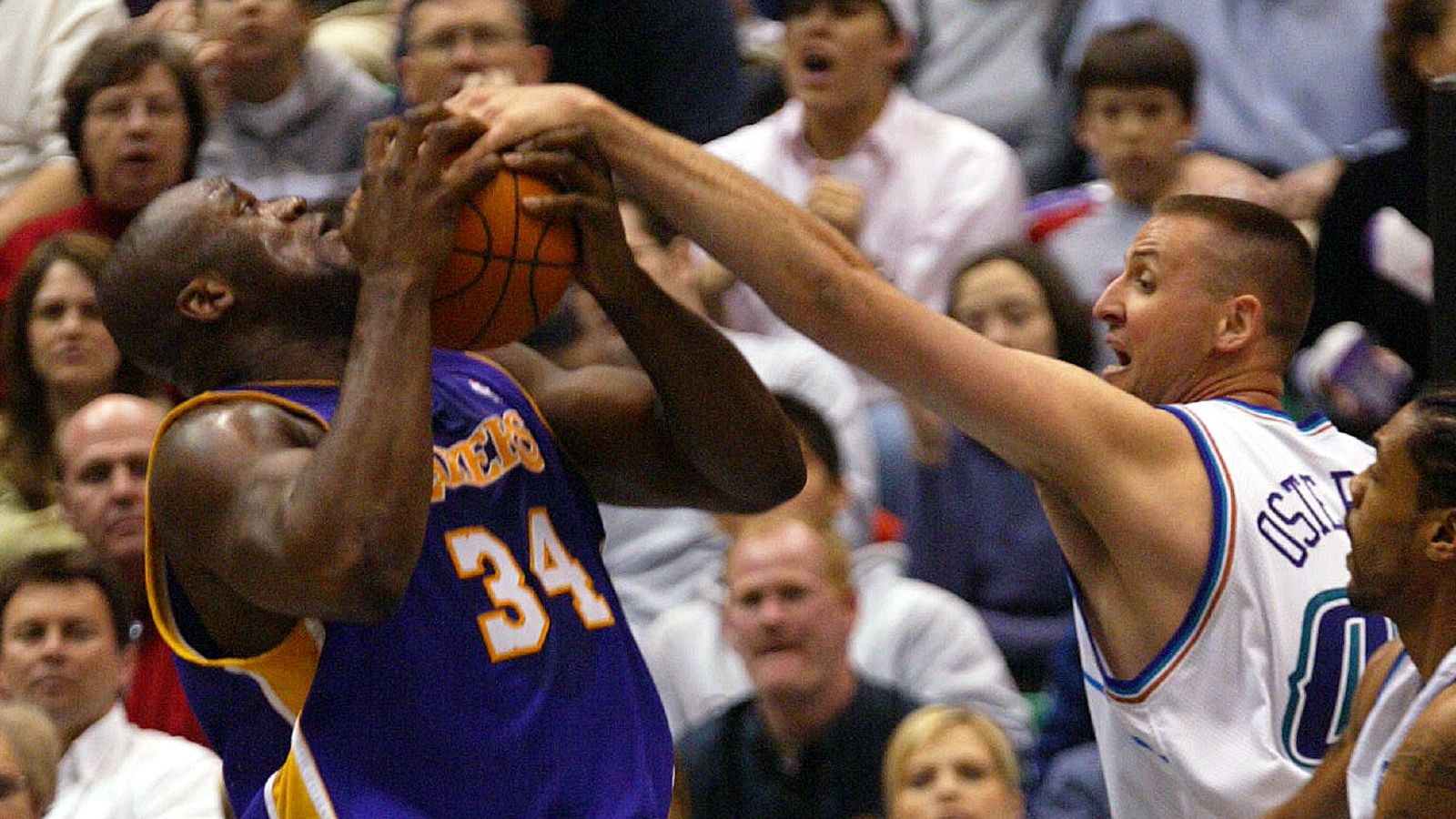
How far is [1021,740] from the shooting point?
5.70 meters

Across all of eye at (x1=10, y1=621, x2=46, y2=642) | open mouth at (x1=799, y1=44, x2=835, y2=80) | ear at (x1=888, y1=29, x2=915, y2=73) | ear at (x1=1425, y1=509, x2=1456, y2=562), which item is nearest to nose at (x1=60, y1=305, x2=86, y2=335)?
eye at (x1=10, y1=621, x2=46, y2=642)

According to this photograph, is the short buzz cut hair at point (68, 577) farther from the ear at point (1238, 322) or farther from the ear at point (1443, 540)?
the ear at point (1443, 540)

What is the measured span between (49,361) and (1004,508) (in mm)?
2519

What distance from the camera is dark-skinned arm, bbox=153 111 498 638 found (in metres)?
3.29

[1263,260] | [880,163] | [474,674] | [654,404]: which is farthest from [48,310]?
[1263,260]

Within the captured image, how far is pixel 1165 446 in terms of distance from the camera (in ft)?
12.8

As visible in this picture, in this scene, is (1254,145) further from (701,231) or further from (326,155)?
(701,231)

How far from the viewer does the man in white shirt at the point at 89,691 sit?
5.25 metres

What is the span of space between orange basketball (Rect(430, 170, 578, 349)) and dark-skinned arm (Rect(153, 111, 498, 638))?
0.23 ft

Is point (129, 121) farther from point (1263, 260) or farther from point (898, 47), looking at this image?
point (1263, 260)

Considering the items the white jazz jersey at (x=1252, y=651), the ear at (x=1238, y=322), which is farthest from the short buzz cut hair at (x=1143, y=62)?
the white jazz jersey at (x=1252, y=651)

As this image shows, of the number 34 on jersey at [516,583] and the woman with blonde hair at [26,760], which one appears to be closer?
the number 34 on jersey at [516,583]

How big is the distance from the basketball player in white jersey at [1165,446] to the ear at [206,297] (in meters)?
0.50

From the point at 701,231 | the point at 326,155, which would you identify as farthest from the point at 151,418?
the point at 701,231
